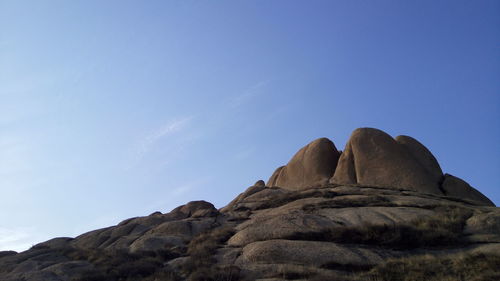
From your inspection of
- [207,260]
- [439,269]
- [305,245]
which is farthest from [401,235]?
[207,260]

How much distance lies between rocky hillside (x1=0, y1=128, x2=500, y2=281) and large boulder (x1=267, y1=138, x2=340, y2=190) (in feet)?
29.5

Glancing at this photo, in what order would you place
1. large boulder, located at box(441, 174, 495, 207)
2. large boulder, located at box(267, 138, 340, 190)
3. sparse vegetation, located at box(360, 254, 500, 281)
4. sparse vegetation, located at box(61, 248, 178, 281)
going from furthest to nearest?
large boulder, located at box(267, 138, 340, 190) → large boulder, located at box(441, 174, 495, 207) → sparse vegetation, located at box(61, 248, 178, 281) → sparse vegetation, located at box(360, 254, 500, 281)

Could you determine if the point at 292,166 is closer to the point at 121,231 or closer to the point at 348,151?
the point at 348,151

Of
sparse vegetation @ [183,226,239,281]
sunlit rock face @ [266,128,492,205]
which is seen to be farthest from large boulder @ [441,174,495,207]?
sparse vegetation @ [183,226,239,281]

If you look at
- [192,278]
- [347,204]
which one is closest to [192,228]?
[347,204]

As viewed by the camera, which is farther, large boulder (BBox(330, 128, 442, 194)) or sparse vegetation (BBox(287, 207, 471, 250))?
large boulder (BBox(330, 128, 442, 194))

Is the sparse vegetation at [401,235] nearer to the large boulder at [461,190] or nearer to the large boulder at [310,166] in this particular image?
the large boulder at [461,190]

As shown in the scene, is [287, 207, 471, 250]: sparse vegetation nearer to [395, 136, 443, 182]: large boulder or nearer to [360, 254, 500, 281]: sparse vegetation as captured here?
[360, 254, 500, 281]: sparse vegetation

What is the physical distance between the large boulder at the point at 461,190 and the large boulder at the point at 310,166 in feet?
32.4

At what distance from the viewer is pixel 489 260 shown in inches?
615

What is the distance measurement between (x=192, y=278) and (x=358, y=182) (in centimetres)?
A: 2369

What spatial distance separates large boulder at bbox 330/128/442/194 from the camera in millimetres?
35406

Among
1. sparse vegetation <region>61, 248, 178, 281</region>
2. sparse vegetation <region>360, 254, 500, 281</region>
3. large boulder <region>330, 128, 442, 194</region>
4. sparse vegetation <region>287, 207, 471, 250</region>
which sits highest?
large boulder <region>330, 128, 442, 194</region>

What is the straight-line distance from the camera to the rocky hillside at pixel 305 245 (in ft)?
52.7
